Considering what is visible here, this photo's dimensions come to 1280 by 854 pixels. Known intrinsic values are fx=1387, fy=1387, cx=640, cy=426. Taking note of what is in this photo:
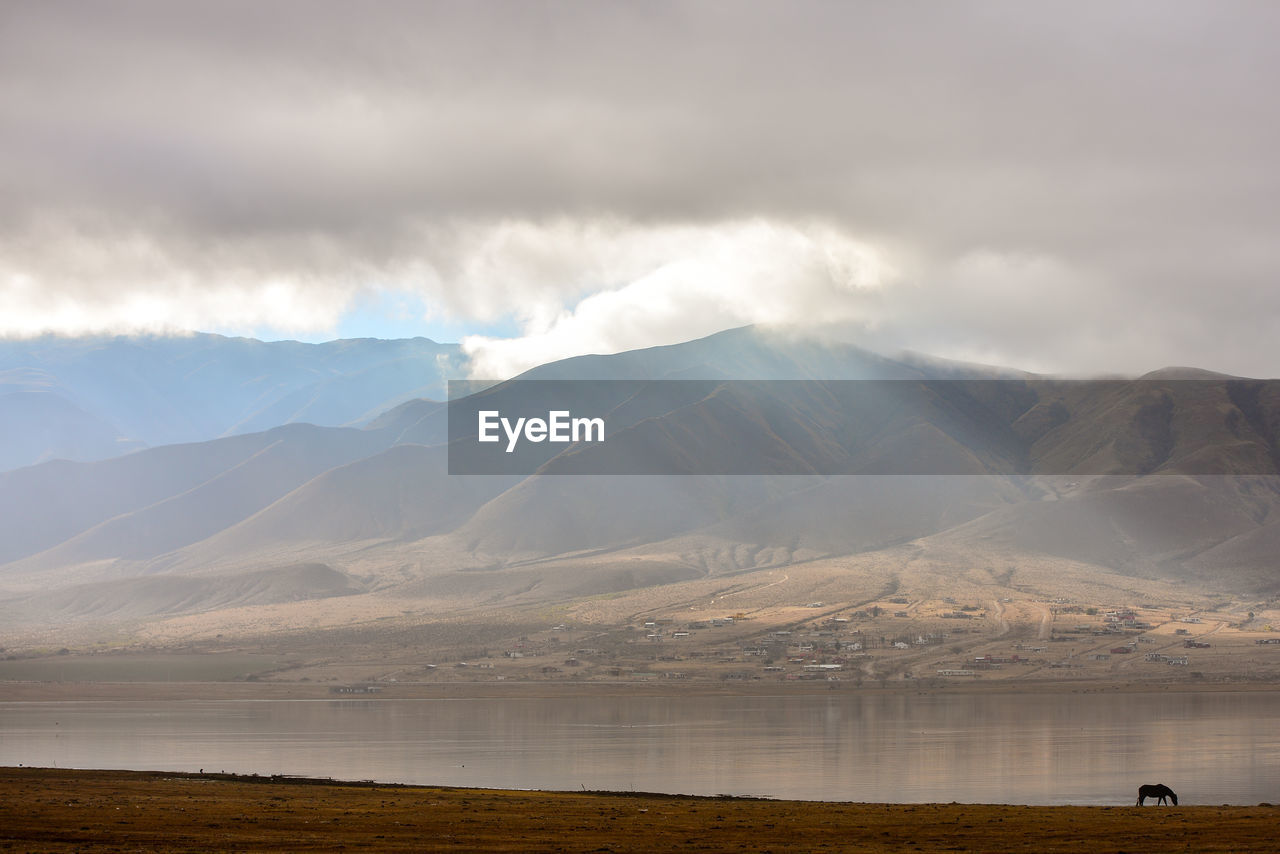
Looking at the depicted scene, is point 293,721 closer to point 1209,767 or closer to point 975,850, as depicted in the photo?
point 1209,767

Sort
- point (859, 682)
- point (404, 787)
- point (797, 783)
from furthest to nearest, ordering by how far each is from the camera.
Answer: point (859, 682) < point (797, 783) < point (404, 787)

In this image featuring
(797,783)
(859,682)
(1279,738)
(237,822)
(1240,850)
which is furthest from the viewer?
(859,682)

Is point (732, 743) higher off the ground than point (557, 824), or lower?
lower

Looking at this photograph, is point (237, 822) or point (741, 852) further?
point (237, 822)

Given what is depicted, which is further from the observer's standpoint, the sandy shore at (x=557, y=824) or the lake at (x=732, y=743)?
the lake at (x=732, y=743)

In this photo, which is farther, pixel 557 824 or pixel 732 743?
pixel 732 743

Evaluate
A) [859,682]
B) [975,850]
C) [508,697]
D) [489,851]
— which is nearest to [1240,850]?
[975,850]
